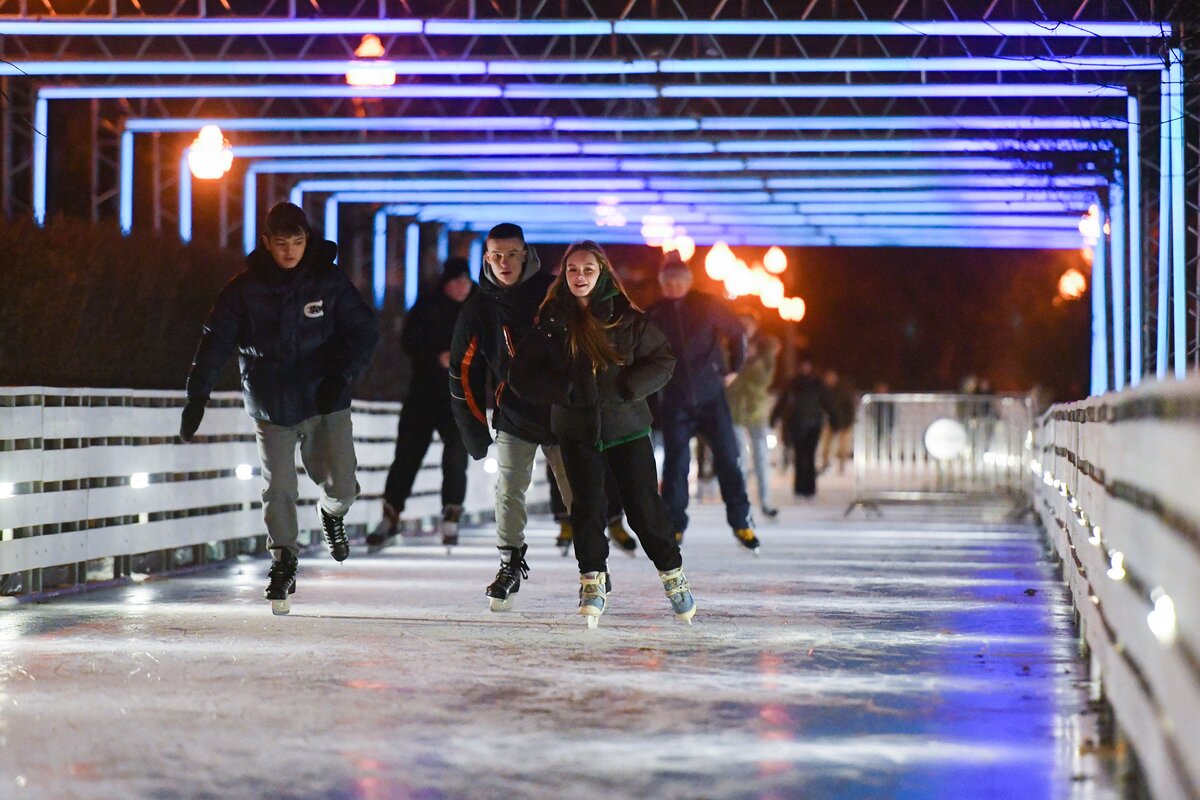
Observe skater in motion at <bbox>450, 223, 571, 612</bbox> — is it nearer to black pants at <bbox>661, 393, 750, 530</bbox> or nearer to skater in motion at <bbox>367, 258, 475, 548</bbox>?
black pants at <bbox>661, 393, 750, 530</bbox>

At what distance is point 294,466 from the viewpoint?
8.99 m

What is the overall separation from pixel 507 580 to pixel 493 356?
1.05 m

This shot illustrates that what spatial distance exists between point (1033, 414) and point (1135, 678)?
1485 cm

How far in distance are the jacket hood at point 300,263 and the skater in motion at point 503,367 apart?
68 cm

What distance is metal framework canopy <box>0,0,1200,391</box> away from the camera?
722 inches

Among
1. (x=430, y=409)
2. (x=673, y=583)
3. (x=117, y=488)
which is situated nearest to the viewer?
(x=673, y=583)

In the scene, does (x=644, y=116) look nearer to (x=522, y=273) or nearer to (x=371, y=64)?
(x=371, y=64)

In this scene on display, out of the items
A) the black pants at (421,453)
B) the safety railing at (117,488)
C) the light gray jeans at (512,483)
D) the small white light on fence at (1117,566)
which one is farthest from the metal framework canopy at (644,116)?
the small white light on fence at (1117,566)

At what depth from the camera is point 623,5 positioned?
1880 centimetres

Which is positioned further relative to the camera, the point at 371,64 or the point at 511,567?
the point at 371,64

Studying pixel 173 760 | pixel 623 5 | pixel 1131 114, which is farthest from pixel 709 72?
pixel 173 760

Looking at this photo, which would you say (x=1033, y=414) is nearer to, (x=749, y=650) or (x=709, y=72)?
(x=709, y=72)

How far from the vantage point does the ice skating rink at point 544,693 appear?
4.91m

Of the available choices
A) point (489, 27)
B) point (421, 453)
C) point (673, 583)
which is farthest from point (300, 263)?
point (489, 27)
